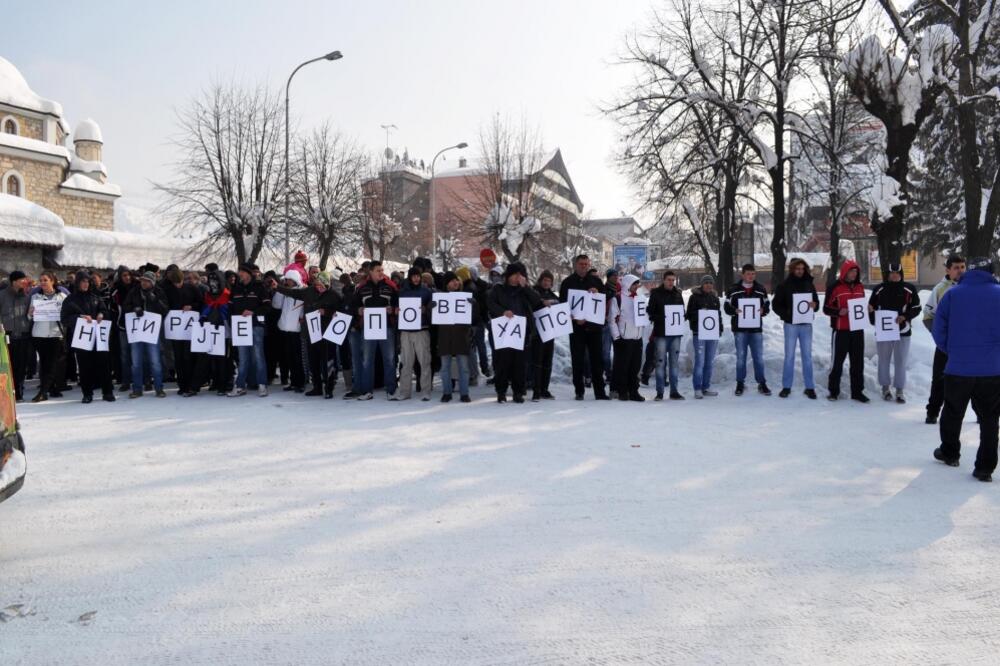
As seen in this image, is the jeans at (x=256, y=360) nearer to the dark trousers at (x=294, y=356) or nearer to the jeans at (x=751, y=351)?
the dark trousers at (x=294, y=356)

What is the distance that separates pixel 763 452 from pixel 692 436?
107 centimetres

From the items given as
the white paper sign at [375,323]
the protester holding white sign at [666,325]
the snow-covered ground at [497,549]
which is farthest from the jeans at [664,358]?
the white paper sign at [375,323]

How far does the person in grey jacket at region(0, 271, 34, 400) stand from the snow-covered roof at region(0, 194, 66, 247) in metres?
16.1

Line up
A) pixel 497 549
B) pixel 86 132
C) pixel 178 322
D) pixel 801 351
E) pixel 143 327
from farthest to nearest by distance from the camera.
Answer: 1. pixel 86 132
2. pixel 178 322
3. pixel 143 327
4. pixel 801 351
5. pixel 497 549

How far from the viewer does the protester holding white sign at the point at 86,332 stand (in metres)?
12.6

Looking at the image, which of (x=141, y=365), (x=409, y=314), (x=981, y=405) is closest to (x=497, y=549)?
(x=981, y=405)

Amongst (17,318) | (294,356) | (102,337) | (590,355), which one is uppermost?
(17,318)

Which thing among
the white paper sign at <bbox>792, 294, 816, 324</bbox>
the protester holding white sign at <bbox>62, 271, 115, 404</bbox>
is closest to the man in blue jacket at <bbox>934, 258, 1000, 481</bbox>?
the white paper sign at <bbox>792, 294, 816, 324</bbox>

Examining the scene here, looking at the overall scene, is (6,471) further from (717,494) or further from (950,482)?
(950,482)

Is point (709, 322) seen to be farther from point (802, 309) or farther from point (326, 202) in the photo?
point (326, 202)

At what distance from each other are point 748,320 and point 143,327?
10.6 m

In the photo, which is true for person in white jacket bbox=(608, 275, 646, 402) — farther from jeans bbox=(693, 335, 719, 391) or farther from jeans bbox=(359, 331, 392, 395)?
jeans bbox=(359, 331, 392, 395)

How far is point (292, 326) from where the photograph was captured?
13398 millimetres

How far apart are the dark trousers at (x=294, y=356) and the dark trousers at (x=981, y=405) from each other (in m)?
10.2
